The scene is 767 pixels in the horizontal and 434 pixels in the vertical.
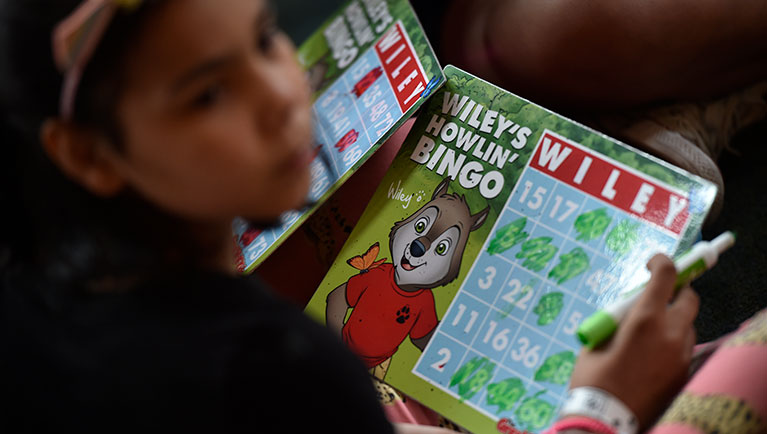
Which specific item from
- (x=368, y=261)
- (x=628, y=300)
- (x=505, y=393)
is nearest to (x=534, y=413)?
(x=505, y=393)

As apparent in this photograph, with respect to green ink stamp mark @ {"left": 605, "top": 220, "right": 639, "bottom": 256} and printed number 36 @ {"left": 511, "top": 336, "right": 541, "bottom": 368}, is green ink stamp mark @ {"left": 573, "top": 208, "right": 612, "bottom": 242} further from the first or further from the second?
printed number 36 @ {"left": 511, "top": 336, "right": 541, "bottom": 368}

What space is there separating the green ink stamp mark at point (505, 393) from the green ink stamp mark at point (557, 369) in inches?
0.8

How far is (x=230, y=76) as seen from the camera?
0.42m

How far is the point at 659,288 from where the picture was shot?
1.75 feet

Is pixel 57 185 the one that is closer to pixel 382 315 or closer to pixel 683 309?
pixel 382 315

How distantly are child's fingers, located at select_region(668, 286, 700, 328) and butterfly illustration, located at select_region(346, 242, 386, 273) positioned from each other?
293 mm

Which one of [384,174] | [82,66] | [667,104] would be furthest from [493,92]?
[82,66]

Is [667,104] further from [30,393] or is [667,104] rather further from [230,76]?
[30,393]

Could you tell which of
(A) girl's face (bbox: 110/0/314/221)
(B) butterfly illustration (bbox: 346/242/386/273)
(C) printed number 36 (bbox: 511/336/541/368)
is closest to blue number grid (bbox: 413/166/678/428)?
(C) printed number 36 (bbox: 511/336/541/368)

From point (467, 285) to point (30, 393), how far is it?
0.39m

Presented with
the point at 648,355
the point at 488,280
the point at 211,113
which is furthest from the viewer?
the point at 488,280

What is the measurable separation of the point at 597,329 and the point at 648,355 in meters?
0.05

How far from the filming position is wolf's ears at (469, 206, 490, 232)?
66 cm

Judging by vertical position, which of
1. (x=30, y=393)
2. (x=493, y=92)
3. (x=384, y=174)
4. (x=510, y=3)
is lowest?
(x=30, y=393)
